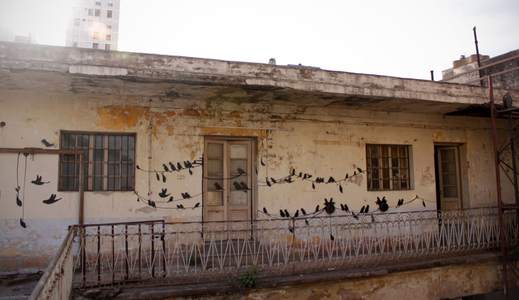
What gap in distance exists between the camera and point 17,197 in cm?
740

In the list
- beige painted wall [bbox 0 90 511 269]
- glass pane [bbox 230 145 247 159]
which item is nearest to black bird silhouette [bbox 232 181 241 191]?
beige painted wall [bbox 0 90 511 269]

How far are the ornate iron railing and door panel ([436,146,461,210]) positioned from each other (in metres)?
1.12

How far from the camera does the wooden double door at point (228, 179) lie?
877 centimetres

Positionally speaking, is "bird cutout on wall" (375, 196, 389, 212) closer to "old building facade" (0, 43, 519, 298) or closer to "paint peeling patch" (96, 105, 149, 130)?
"old building facade" (0, 43, 519, 298)

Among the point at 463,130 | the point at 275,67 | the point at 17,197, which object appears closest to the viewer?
the point at 17,197

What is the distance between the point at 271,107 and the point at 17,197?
206 inches

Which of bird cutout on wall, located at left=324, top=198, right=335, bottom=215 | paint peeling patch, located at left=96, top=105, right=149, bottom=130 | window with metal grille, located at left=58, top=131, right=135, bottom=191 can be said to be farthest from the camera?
bird cutout on wall, located at left=324, top=198, right=335, bottom=215

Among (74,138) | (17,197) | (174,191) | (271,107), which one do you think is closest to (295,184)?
(271,107)

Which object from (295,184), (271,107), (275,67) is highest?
(275,67)

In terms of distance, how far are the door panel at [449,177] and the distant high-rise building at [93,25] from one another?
50869 millimetres

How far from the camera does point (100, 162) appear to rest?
26.2ft

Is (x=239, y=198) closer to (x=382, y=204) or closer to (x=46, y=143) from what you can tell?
(x=382, y=204)

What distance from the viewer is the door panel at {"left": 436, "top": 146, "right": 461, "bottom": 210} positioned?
1113 centimetres

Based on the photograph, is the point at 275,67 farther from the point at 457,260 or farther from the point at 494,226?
the point at 494,226
